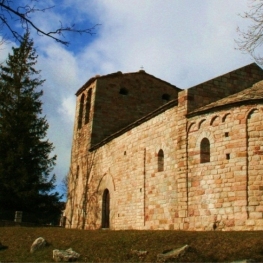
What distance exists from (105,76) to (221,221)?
14.1 meters

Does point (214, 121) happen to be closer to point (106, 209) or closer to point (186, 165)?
point (186, 165)

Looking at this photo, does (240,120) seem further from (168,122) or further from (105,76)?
(105,76)

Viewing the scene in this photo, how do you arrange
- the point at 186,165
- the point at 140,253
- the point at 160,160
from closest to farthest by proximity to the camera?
the point at 140,253, the point at 186,165, the point at 160,160

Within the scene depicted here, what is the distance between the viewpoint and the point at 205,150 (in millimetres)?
13273

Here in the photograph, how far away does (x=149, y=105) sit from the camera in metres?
24.5

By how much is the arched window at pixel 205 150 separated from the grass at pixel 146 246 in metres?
2.92

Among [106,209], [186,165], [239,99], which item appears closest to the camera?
[239,99]

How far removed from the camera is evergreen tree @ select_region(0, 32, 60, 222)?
2203cm

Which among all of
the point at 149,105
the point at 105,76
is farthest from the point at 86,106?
the point at 149,105

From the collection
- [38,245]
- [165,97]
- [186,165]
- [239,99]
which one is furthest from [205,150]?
[165,97]

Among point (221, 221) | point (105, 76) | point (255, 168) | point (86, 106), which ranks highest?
point (105, 76)

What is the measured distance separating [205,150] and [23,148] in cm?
1293

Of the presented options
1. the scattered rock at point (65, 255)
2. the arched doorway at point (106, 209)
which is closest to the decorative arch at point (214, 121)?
the scattered rock at point (65, 255)

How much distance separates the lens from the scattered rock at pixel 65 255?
10.2 metres
